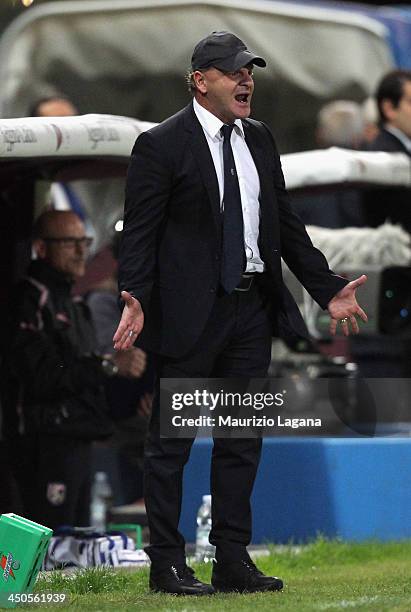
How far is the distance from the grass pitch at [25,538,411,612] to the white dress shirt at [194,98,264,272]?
4.27 feet

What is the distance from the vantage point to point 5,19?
1491 centimetres

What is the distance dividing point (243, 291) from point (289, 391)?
3.03 m

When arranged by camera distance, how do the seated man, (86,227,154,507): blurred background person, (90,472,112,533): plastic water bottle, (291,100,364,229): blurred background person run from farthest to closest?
(291,100,364,229): blurred background person < (90,472,112,533): plastic water bottle < (86,227,154,507): blurred background person < the seated man

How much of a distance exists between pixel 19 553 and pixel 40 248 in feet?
9.37

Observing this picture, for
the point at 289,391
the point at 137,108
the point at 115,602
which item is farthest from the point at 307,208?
the point at 115,602

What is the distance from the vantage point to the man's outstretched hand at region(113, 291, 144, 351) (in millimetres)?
7215

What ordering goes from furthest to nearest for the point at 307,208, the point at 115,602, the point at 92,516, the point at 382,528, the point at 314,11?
the point at 314,11
the point at 307,208
the point at 92,516
the point at 382,528
the point at 115,602

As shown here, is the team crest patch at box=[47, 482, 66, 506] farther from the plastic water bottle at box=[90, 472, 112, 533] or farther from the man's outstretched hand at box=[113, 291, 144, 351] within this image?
the man's outstretched hand at box=[113, 291, 144, 351]

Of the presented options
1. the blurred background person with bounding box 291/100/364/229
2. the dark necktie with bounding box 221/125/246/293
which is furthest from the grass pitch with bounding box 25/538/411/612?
the blurred background person with bounding box 291/100/364/229

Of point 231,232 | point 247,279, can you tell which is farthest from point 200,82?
point 247,279

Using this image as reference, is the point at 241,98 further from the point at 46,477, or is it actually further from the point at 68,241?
the point at 46,477

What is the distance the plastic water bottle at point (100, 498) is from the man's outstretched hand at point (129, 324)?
→ 363 cm

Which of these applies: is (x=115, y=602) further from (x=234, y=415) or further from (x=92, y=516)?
(x=92, y=516)

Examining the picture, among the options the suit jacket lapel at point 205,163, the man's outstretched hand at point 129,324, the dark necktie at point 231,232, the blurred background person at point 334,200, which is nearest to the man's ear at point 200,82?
the suit jacket lapel at point 205,163
